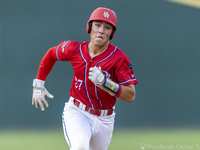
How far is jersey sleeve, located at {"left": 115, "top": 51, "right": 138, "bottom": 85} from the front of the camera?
5267 mm

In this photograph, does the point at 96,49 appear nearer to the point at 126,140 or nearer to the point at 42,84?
the point at 42,84

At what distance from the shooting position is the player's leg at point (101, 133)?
545 cm

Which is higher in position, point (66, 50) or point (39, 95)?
point (66, 50)

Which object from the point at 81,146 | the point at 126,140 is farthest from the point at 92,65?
the point at 126,140

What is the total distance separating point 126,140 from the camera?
746 centimetres

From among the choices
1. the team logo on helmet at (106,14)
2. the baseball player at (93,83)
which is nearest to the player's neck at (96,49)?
the baseball player at (93,83)

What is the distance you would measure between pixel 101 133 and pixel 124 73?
530 millimetres

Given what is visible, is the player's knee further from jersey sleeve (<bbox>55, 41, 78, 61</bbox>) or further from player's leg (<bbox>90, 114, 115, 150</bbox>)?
jersey sleeve (<bbox>55, 41, 78, 61</bbox>)

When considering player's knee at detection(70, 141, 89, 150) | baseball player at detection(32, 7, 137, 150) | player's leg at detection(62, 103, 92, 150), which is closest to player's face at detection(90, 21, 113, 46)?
baseball player at detection(32, 7, 137, 150)

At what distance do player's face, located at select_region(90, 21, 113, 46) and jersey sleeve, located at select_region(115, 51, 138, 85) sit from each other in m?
0.19

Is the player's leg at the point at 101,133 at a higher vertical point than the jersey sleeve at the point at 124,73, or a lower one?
lower

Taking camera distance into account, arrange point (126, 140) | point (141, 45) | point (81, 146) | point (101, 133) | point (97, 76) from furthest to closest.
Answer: point (141, 45)
point (126, 140)
point (101, 133)
point (81, 146)
point (97, 76)

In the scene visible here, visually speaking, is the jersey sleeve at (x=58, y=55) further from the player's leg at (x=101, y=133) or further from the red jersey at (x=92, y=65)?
the player's leg at (x=101, y=133)

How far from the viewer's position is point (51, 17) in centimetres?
776
